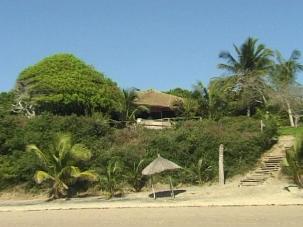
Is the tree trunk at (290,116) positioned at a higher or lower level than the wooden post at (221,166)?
higher

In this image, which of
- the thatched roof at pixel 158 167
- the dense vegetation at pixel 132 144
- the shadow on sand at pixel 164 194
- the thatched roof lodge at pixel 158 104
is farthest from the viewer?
the thatched roof lodge at pixel 158 104

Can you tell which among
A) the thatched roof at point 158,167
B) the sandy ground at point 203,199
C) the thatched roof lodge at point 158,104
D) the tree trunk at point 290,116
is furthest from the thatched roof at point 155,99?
the thatched roof at point 158,167

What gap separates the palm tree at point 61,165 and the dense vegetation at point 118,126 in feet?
0.18

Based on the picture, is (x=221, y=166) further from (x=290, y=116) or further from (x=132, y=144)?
(x=290, y=116)

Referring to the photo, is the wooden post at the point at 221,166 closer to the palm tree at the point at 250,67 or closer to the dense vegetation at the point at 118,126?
the dense vegetation at the point at 118,126

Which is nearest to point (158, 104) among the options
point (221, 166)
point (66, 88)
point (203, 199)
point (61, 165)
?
point (66, 88)

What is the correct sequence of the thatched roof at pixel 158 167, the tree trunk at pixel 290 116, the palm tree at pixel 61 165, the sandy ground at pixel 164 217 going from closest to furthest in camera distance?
the sandy ground at pixel 164 217
the thatched roof at pixel 158 167
the palm tree at pixel 61 165
the tree trunk at pixel 290 116

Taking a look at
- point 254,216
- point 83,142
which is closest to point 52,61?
point 83,142

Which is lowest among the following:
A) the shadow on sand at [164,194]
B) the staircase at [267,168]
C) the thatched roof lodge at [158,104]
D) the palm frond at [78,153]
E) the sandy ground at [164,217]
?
the sandy ground at [164,217]

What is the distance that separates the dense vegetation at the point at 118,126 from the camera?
31375 mm

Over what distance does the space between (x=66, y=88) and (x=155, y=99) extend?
12132 mm

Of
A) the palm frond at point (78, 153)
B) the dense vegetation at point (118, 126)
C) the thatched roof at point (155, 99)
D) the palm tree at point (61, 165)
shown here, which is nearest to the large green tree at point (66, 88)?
the dense vegetation at point (118, 126)

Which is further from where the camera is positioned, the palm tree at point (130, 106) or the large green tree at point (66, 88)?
the large green tree at point (66, 88)

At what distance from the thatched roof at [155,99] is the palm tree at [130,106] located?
408 centimetres
